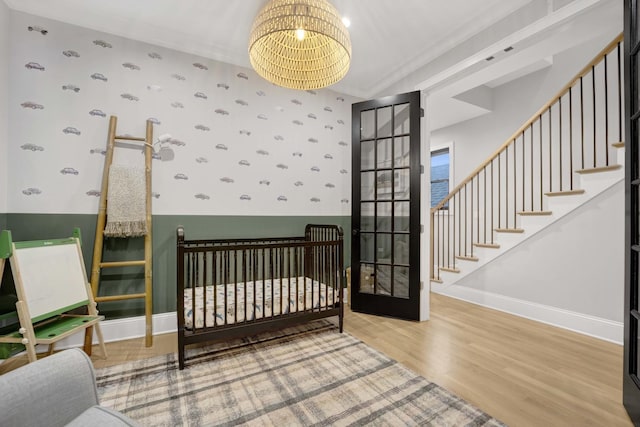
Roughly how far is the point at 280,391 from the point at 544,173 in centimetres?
383

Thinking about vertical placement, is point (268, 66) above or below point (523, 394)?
above

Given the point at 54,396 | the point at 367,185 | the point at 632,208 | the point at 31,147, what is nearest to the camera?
the point at 54,396

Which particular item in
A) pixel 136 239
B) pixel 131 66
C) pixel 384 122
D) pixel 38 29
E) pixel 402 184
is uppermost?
pixel 38 29

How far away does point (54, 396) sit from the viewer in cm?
78

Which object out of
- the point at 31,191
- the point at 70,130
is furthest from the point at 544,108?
the point at 31,191

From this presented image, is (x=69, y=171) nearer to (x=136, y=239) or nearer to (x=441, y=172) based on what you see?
(x=136, y=239)

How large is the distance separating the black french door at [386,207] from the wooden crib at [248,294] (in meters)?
0.49

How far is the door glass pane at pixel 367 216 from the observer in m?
3.03

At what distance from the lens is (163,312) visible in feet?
8.16

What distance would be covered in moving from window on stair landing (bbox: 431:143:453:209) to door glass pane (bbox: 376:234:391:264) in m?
2.22

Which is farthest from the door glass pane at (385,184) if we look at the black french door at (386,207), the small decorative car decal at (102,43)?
the small decorative car decal at (102,43)

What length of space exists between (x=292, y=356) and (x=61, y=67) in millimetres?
2776

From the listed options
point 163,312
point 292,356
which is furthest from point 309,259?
point 163,312

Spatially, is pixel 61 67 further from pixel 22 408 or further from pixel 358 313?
pixel 358 313
